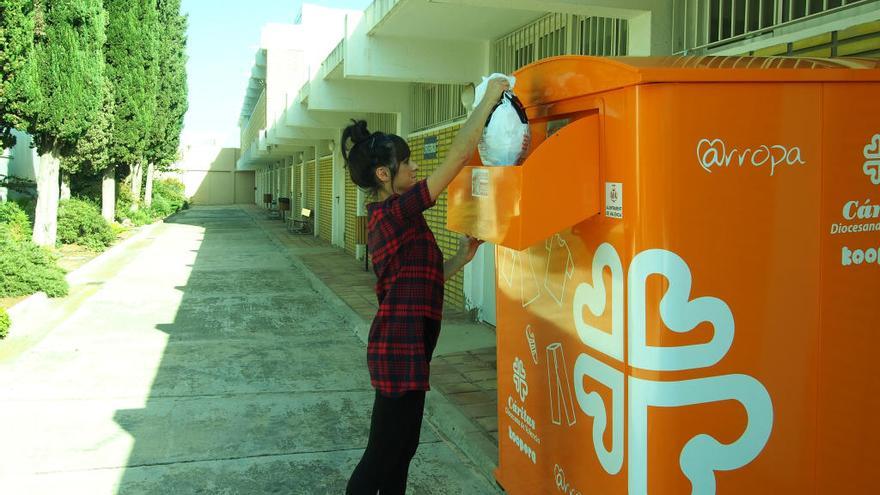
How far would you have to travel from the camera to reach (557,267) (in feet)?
9.12

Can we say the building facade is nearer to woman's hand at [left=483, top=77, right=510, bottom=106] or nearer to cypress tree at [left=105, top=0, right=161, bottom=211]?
woman's hand at [left=483, top=77, right=510, bottom=106]

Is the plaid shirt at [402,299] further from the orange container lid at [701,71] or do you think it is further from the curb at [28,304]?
the curb at [28,304]

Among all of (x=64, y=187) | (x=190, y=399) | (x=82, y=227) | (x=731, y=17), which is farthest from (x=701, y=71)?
(x=64, y=187)

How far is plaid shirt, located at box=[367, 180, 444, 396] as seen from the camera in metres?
2.79

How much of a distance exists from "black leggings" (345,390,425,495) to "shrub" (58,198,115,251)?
53.6 ft

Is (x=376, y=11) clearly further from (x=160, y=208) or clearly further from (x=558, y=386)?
(x=160, y=208)

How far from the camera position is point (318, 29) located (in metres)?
18.8

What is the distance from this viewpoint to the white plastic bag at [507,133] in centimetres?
253

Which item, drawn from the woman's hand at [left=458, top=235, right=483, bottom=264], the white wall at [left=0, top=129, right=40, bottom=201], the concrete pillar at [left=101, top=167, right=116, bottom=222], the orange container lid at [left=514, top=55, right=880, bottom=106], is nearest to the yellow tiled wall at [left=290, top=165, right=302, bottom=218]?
the concrete pillar at [left=101, top=167, right=116, bottom=222]

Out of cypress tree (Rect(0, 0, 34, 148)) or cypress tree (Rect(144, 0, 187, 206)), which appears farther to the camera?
cypress tree (Rect(144, 0, 187, 206))

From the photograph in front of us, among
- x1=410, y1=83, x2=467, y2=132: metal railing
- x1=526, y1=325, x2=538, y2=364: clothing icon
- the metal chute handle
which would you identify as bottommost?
x1=526, y1=325, x2=538, y2=364: clothing icon

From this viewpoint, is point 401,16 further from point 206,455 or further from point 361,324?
point 206,455

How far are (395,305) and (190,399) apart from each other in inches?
143

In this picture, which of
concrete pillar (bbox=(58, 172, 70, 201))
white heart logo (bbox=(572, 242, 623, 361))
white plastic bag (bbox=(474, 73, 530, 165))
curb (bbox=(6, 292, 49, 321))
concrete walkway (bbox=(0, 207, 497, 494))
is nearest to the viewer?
white heart logo (bbox=(572, 242, 623, 361))
